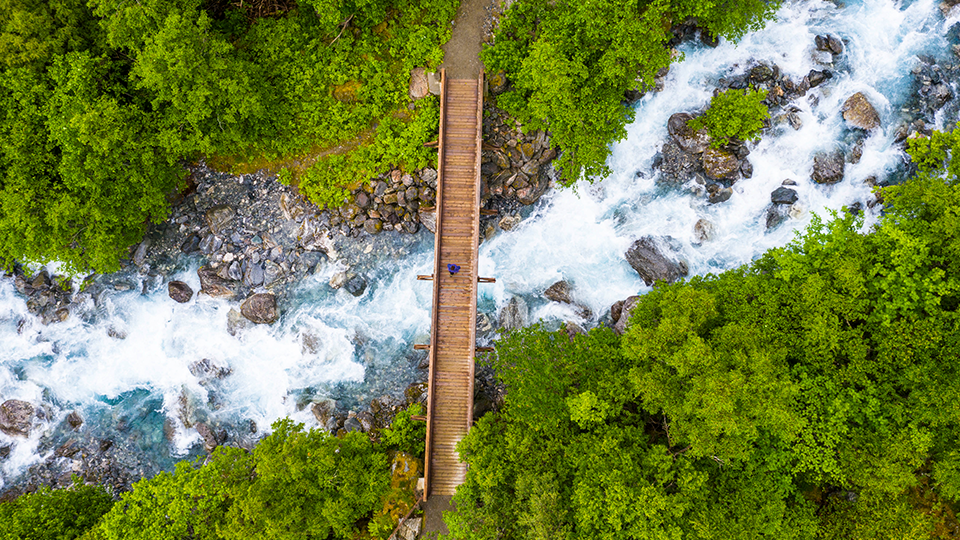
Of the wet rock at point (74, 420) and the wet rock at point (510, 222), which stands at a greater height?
the wet rock at point (510, 222)

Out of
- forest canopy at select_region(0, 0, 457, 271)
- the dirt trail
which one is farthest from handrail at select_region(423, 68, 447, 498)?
forest canopy at select_region(0, 0, 457, 271)

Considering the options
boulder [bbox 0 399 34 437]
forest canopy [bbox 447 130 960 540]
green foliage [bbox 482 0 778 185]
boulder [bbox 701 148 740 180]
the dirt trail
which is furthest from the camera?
the dirt trail

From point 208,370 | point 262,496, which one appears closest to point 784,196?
point 262,496

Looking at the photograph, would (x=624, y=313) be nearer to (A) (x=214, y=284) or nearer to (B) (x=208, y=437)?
(A) (x=214, y=284)

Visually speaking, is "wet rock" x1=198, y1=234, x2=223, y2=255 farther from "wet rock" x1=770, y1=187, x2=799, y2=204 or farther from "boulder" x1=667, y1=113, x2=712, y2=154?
"wet rock" x1=770, y1=187, x2=799, y2=204

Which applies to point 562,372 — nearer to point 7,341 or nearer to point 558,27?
point 558,27

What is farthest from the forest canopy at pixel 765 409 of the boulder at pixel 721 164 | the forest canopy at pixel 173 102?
the forest canopy at pixel 173 102

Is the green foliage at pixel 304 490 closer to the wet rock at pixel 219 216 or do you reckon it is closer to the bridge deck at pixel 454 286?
the bridge deck at pixel 454 286
